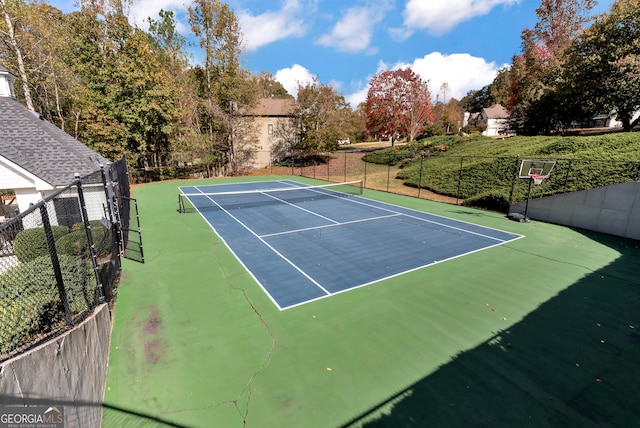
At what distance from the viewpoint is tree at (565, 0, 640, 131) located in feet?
74.8

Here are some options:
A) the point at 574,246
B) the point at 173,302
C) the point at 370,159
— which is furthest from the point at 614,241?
the point at 370,159

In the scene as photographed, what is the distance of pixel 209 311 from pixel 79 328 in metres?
3.05

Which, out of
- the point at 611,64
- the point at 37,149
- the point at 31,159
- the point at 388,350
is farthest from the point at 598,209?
the point at 37,149

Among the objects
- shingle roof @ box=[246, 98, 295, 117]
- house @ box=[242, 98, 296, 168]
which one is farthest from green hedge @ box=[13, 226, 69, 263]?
shingle roof @ box=[246, 98, 295, 117]

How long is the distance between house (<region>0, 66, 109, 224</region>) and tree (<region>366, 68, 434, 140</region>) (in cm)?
3409

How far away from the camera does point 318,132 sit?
34938 millimetres

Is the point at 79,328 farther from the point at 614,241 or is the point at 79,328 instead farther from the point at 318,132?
the point at 318,132

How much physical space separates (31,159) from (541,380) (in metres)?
16.2

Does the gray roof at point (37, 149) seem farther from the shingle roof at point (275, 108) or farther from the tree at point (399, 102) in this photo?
the tree at point (399, 102)

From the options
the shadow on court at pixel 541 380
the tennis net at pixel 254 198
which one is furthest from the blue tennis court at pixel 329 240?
the shadow on court at pixel 541 380

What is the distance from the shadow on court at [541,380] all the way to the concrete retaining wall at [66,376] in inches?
124

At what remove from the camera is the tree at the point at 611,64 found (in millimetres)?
22812

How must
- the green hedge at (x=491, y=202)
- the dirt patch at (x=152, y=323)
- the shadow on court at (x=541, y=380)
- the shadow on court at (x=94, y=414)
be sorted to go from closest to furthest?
the shadow on court at (x=94, y=414) → the shadow on court at (x=541, y=380) → the dirt patch at (x=152, y=323) → the green hedge at (x=491, y=202)

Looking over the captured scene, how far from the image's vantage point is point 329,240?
445 inches
